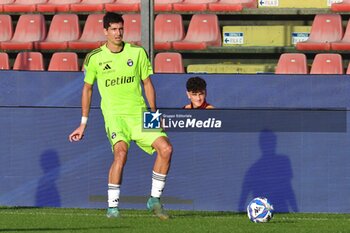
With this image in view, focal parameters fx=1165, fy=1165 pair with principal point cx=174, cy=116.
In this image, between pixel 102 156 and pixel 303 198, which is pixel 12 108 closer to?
pixel 102 156

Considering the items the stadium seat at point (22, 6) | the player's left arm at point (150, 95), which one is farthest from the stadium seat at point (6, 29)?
the player's left arm at point (150, 95)

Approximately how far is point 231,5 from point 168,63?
2247mm

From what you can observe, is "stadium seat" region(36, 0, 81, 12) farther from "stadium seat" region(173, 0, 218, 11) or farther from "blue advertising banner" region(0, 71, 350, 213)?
"blue advertising banner" region(0, 71, 350, 213)

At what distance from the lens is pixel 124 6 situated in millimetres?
20016

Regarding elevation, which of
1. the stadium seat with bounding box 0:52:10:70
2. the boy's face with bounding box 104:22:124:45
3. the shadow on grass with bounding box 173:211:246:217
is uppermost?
the boy's face with bounding box 104:22:124:45

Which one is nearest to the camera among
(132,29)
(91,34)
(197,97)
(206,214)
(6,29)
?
(206,214)

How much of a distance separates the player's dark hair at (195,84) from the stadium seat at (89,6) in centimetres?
752

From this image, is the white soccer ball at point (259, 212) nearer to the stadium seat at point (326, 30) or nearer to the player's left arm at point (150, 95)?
the player's left arm at point (150, 95)

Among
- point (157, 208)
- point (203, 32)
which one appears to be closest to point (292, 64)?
point (203, 32)

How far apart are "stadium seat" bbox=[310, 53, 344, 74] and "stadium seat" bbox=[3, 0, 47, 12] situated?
5.64 metres

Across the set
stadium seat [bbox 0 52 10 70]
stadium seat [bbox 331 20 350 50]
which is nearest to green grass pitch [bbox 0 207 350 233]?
stadium seat [bbox 331 20 350 50]

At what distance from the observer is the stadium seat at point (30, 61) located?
18.3 m

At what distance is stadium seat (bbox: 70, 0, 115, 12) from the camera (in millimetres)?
20281

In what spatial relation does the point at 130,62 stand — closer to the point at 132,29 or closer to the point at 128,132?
the point at 128,132
